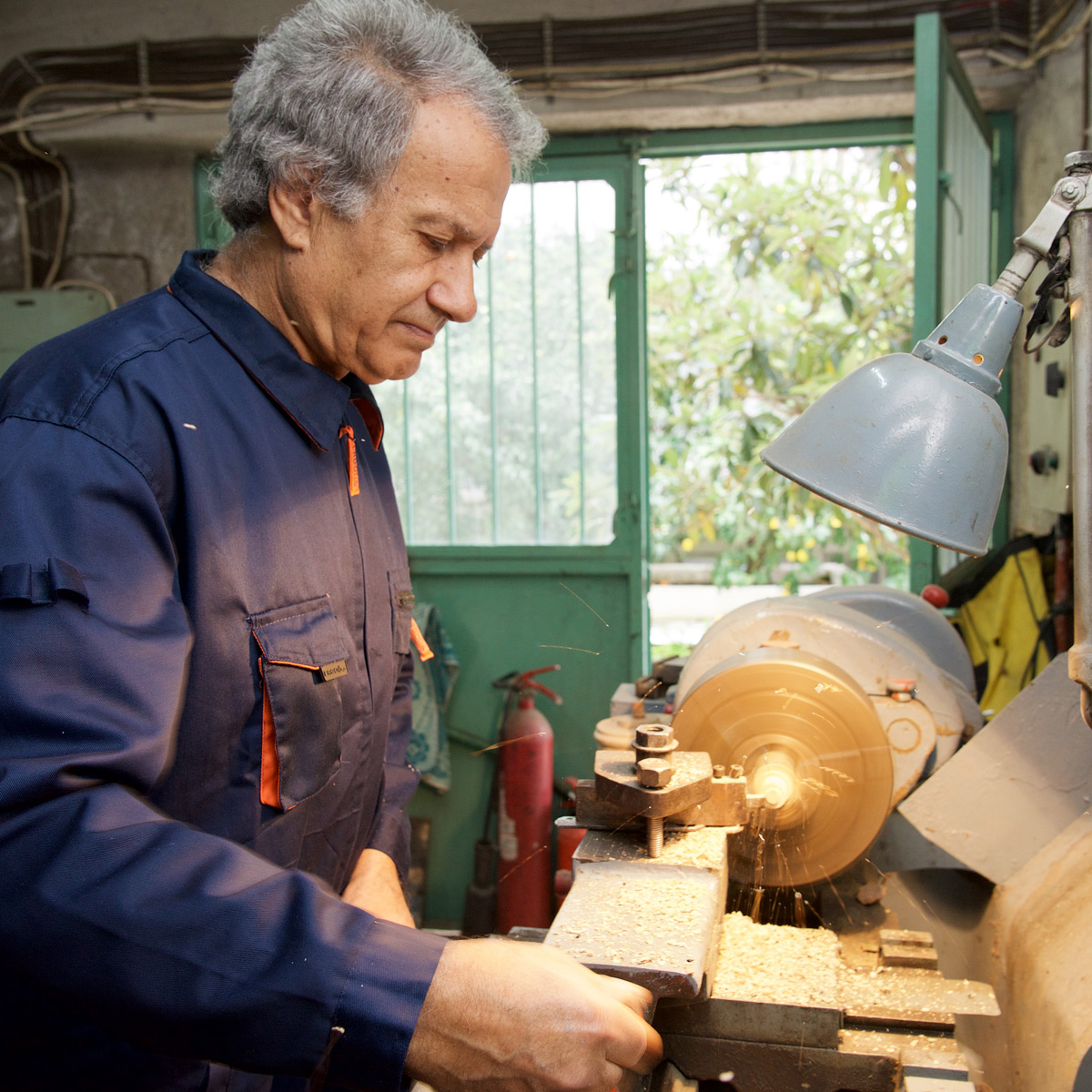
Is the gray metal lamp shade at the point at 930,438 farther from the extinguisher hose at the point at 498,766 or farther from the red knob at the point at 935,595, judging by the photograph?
the extinguisher hose at the point at 498,766

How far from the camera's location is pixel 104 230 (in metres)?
3.23

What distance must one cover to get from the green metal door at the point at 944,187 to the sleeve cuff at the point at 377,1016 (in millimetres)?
1951

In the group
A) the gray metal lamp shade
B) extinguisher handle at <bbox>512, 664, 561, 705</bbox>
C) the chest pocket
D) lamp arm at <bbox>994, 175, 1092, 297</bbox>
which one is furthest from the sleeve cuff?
extinguisher handle at <bbox>512, 664, 561, 705</bbox>

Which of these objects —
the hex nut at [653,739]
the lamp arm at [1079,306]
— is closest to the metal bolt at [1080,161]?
the lamp arm at [1079,306]

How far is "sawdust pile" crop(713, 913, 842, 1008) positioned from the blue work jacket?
425 mm

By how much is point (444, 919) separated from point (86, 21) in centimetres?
318

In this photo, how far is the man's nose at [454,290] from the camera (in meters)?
1.07

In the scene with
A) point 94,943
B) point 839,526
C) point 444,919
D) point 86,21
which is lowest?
point 444,919

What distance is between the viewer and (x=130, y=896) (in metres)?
0.66

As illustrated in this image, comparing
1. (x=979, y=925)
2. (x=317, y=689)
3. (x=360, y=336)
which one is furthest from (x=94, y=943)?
(x=979, y=925)

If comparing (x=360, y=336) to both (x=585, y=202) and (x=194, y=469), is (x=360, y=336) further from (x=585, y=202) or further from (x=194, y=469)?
(x=585, y=202)

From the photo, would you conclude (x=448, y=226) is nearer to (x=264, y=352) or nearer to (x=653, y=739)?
(x=264, y=352)

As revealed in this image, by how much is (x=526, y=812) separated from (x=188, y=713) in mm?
2218

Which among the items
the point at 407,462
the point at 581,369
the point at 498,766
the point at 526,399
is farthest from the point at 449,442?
the point at 498,766
